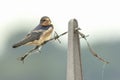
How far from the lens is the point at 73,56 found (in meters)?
4.31

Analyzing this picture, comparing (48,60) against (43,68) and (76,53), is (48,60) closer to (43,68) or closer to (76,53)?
(43,68)

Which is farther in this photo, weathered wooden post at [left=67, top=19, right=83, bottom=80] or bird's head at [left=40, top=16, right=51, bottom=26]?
bird's head at [left=40, top=16, right=51, bottom=26]

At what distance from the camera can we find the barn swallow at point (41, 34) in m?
4.51

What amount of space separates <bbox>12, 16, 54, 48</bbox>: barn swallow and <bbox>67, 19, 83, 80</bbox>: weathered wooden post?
0.19m

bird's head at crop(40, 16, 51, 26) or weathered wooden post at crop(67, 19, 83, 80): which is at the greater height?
bird's head at crop(40, 16, 51, 26)

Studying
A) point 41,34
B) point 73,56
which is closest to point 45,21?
point 41,34

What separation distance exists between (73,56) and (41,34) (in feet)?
1.19

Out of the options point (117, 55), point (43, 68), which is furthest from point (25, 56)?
point (43, 68)

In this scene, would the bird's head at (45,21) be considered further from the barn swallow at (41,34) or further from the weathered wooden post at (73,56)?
the weathered wooden post at (73,56)

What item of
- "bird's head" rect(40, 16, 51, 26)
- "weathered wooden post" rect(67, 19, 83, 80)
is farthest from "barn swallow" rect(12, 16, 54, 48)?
"weathered wooden post" rect(67, 19, 83, 80)

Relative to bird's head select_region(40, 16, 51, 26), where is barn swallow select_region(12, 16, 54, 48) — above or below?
below

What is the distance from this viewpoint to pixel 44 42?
4492 mm

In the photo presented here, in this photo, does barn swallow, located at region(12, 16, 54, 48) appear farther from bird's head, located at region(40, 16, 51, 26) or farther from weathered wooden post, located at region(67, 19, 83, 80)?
weathered wooden post, located at region(67, 19, 83, 80)

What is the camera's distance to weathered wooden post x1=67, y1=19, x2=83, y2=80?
428 centimetres
